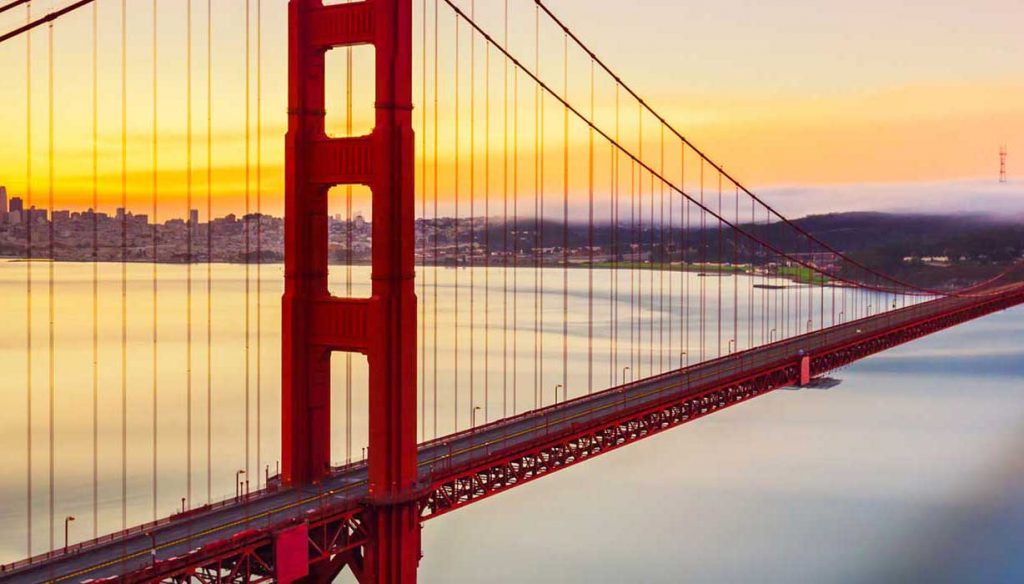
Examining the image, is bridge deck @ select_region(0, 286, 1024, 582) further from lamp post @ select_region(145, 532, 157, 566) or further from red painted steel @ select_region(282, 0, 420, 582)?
red painted steel @ select_region(282, 0, 420, 582)

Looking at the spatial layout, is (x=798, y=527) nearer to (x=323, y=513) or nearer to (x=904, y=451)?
(x=904, y=451)

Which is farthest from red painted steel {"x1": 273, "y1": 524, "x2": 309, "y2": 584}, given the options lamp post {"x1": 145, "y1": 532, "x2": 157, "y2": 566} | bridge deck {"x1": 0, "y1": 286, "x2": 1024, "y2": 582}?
lamp post {"x1": 145, "y1": 532, "x2": 157, "y2": 566}

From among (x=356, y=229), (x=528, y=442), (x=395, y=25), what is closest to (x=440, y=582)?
(x=528, y=442)

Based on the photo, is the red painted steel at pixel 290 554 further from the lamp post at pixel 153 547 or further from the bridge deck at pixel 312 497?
the lamp post at pixel 153 547

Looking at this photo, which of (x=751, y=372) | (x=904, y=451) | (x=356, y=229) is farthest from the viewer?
(x=356, y=229)

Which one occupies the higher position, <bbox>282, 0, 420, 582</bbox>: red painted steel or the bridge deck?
<bbox>282, 0, 420, 582</bbox>: red painted steel

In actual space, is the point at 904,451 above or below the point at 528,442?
below
